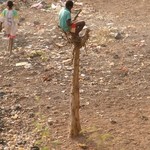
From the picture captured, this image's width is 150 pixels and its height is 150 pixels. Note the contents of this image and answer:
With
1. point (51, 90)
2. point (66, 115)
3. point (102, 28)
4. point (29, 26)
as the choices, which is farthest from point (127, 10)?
point (66, 115)

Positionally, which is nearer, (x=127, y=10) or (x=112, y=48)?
(x=112, y=48)

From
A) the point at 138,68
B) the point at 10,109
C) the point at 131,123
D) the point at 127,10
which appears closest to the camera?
the point at 131,123

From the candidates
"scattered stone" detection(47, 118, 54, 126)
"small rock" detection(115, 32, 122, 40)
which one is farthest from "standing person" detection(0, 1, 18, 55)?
"scattered stone" detection(47, 118, 54, 126)

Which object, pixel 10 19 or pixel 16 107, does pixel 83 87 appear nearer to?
pixel 16 107

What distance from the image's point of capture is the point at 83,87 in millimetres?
7938

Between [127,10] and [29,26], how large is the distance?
10.00 ft

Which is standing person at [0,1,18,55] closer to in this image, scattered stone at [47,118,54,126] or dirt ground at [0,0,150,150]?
dirt ground at [0,0,150,150]

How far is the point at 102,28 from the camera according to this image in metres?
11.0

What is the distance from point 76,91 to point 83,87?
1872mm

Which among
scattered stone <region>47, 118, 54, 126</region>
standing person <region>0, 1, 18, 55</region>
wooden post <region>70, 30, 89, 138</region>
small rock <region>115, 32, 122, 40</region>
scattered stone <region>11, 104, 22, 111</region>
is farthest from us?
small rock <region>115, 32, 122, 40</region>

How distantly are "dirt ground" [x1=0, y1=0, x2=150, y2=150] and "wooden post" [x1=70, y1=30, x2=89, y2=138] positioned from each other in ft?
0.52

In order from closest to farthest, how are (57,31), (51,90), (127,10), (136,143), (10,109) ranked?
(136,143)
(10,109)
(51,90)
(57,31)
(127,10)

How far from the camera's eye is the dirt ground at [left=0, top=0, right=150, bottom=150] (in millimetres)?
6312

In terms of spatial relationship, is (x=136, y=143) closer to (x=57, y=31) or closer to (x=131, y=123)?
(x=131, y=123)
